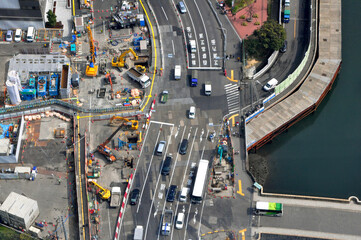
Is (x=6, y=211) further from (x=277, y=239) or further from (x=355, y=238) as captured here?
(x=355, y=238)

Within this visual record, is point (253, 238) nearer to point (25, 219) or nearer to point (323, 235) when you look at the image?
point (323, 235)

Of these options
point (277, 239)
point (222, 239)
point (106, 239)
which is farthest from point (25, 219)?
point (277, 239)

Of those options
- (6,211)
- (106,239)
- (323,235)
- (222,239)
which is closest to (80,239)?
(106,239)

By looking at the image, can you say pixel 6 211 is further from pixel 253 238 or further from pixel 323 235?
pixel 323 235

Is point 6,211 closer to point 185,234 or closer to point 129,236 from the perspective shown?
point 129,236

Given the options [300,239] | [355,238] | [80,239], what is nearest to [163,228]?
[80,239]

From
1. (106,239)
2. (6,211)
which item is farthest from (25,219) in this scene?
(106,239)
